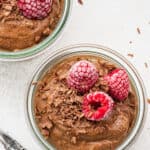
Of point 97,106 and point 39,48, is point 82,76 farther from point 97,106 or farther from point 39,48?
point 39,48

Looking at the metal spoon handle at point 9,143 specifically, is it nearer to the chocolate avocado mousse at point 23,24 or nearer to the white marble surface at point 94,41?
the white marble surface at point 94,41

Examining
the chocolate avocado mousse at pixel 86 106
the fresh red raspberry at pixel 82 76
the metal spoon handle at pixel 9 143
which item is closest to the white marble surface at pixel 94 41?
the metal spoon handle at pixel 9 143

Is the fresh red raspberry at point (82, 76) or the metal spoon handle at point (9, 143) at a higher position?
the fresh red raspberry at point (82, 76)

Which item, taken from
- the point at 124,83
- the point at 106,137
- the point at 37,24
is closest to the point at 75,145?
the point at 106,137

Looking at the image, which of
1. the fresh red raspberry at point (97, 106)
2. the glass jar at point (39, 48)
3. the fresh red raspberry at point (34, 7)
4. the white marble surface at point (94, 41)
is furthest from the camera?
the white marble surface at point (94, 41)

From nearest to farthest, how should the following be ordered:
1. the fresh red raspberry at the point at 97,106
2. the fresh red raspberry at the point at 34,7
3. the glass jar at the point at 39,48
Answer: the fresh red raspberry at the point at 97,106
the fresh red raspberry at the point at 34,7
the glass jar at the point at 39,48

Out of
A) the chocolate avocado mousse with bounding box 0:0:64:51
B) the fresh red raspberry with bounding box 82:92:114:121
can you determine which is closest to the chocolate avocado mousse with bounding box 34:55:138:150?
the fresh red raspberry with bounding box 82:92:114:121

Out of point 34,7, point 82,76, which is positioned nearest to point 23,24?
point 34,7

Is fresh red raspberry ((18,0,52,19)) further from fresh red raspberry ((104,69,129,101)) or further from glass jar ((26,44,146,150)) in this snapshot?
fresh red raspberry ((104,69,129,101))
